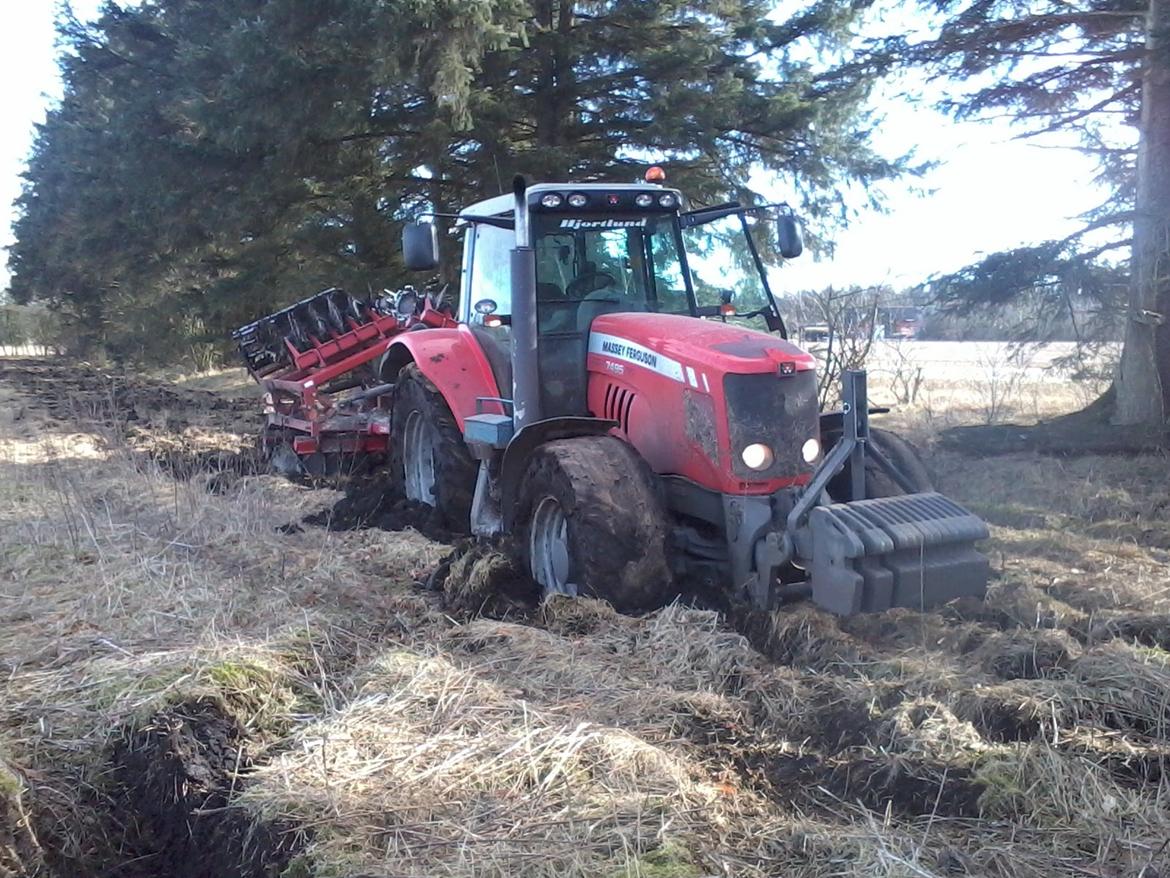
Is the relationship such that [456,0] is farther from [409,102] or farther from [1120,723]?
[1120,723]

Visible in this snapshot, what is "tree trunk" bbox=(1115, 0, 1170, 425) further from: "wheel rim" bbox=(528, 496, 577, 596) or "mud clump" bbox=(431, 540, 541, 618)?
"mud clump" bbox=(431, 540, 541, 618)

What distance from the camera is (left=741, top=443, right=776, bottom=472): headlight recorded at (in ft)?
17.5

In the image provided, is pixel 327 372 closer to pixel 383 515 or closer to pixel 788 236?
pixel 383 515

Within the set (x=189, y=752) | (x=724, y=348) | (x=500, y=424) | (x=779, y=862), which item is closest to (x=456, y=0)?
(x=500, y=424)

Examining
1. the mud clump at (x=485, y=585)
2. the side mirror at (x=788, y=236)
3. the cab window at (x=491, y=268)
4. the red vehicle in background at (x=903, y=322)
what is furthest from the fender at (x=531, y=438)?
the red vehicle in background at (x=903, y=322)

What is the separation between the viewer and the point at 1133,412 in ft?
37.1

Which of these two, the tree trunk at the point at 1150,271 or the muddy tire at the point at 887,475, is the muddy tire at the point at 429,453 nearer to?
the muddy tire at the point at 887,475

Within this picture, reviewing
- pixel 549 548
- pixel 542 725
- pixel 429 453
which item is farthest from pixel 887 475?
pixel 429 453

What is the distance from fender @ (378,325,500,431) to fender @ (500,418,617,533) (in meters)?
1.11

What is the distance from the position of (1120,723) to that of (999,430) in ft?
25.8

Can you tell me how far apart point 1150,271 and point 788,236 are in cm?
616

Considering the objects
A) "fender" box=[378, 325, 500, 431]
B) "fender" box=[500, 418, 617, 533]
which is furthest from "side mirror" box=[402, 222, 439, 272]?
"fender" box=[500, 418, 617, 533]

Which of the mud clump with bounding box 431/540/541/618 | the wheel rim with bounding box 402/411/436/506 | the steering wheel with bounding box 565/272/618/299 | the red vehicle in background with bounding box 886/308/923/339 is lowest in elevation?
the mud clump with bounding box 431/540/541/618

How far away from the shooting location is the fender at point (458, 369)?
24.4 feet
